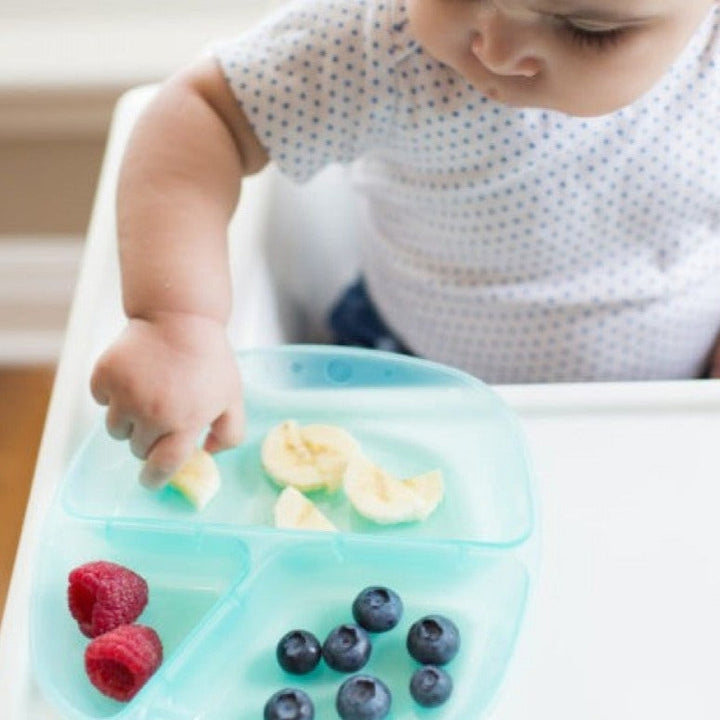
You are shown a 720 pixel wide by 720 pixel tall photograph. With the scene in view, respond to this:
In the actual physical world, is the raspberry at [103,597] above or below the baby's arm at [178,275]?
below

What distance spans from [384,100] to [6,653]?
353mm

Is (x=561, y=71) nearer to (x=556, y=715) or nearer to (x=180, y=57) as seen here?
(x=556, y=715)

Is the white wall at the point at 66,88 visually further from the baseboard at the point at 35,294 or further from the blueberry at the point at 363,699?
the blueberry at the point at 363,699

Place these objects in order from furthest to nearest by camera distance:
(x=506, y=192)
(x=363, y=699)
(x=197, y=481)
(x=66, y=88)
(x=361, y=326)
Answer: (x=66, y=88), (x=361, y=326), (x=506, y=192), (x=197, y=481), (x=363, y=699)

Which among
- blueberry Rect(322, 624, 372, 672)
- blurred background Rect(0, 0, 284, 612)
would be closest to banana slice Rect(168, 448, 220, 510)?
blueberry Rect(322, 624, 372, 672)

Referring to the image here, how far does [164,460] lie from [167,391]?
0.11 feet

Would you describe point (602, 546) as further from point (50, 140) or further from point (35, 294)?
point (35, 294)

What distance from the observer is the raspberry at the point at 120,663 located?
1.72 ft

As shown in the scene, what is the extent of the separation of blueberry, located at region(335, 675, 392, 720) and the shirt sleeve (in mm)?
320

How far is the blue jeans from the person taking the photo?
919mm

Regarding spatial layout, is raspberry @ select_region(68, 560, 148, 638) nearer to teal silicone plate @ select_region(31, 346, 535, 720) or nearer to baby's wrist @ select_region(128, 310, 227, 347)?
teal silicone plate @ select_region(31, 346, 535, 720)

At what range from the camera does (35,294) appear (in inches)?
57.7

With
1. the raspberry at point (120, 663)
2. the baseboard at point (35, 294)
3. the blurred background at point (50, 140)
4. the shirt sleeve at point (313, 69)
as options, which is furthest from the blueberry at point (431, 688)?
the baseboard at point (35, 294)

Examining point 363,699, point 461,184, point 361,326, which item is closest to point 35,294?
point 361,326
